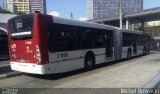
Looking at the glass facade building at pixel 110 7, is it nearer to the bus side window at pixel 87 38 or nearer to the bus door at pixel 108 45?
the bus door at pixel 108 45

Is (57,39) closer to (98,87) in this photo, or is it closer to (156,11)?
(98,87)

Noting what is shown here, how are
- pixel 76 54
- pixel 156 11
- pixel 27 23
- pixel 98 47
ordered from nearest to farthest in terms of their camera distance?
pixel 27 23 → pixel 76 54 → pixel 98 47 → pixel 156 11

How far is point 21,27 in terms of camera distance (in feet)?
41.2

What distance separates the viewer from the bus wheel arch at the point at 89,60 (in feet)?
50.7

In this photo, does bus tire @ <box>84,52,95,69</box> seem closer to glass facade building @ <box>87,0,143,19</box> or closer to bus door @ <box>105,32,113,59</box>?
bus door @ <box>105,32,113,59</box>

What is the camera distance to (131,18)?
7038 cm

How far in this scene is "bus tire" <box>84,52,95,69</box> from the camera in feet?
50.8

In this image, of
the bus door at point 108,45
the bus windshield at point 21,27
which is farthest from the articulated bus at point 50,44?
the bus door at point 108,45

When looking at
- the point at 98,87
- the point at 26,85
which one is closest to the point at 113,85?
the point at 98,87

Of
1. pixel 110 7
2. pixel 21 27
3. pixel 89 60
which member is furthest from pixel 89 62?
pixel 110 7

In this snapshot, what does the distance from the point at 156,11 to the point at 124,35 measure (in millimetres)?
41487

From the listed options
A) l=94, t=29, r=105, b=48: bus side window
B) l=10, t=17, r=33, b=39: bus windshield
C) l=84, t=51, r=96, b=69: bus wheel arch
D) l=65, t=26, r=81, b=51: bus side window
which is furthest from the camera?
l=94, t=29, r=105, b=48: bus side window

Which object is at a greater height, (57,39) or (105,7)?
(105,7)

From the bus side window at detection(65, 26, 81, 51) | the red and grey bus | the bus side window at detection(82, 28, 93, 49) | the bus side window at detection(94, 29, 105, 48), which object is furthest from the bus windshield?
the red and grey bus
